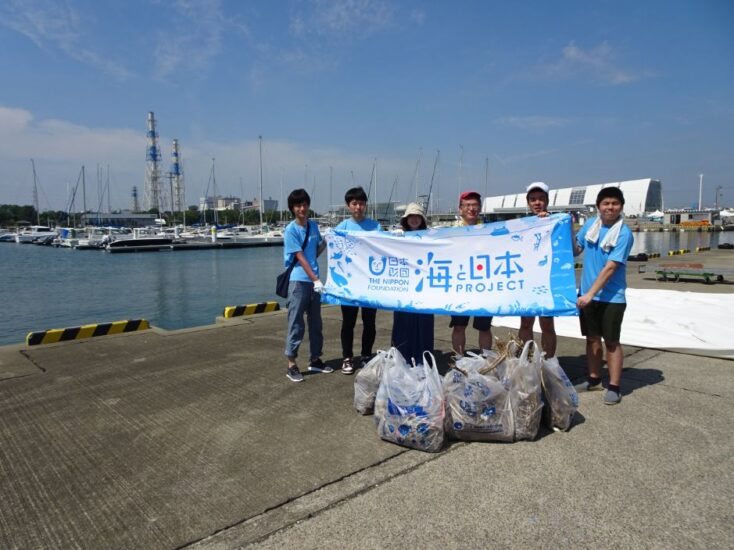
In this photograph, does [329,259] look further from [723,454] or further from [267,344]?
[723,454]

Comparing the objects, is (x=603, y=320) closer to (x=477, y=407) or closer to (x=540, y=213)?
(x=540, y=213)

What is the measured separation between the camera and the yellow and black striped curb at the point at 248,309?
821 centimetres

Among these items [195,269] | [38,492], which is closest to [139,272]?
[195,269]

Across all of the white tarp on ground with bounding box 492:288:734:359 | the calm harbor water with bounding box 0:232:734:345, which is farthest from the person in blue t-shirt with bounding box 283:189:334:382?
the calm harbor water with bounding box 0:232:734:345

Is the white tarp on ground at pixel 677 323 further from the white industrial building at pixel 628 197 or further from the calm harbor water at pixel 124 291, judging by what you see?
the white industrial building at pixel 628 197

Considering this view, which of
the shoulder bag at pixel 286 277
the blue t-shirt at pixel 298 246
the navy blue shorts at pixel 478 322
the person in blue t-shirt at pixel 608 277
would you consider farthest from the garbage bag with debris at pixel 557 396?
the shoulder bag at pixel 286 277

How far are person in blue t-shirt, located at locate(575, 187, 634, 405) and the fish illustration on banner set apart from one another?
0.30 meters

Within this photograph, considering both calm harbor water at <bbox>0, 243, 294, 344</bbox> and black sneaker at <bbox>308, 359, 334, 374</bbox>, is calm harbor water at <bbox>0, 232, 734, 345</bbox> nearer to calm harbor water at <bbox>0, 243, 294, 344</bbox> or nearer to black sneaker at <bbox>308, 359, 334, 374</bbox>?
calm harbor water at <bbox>0, 243, 294, 344</bbox>

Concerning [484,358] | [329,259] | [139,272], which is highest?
[329,259]

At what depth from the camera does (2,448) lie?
11.1 feet

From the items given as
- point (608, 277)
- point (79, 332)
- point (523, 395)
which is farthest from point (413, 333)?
point (79, 332)

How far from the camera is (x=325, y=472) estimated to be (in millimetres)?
2941

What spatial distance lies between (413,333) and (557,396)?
1530mm

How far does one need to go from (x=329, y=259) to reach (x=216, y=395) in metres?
1.69
